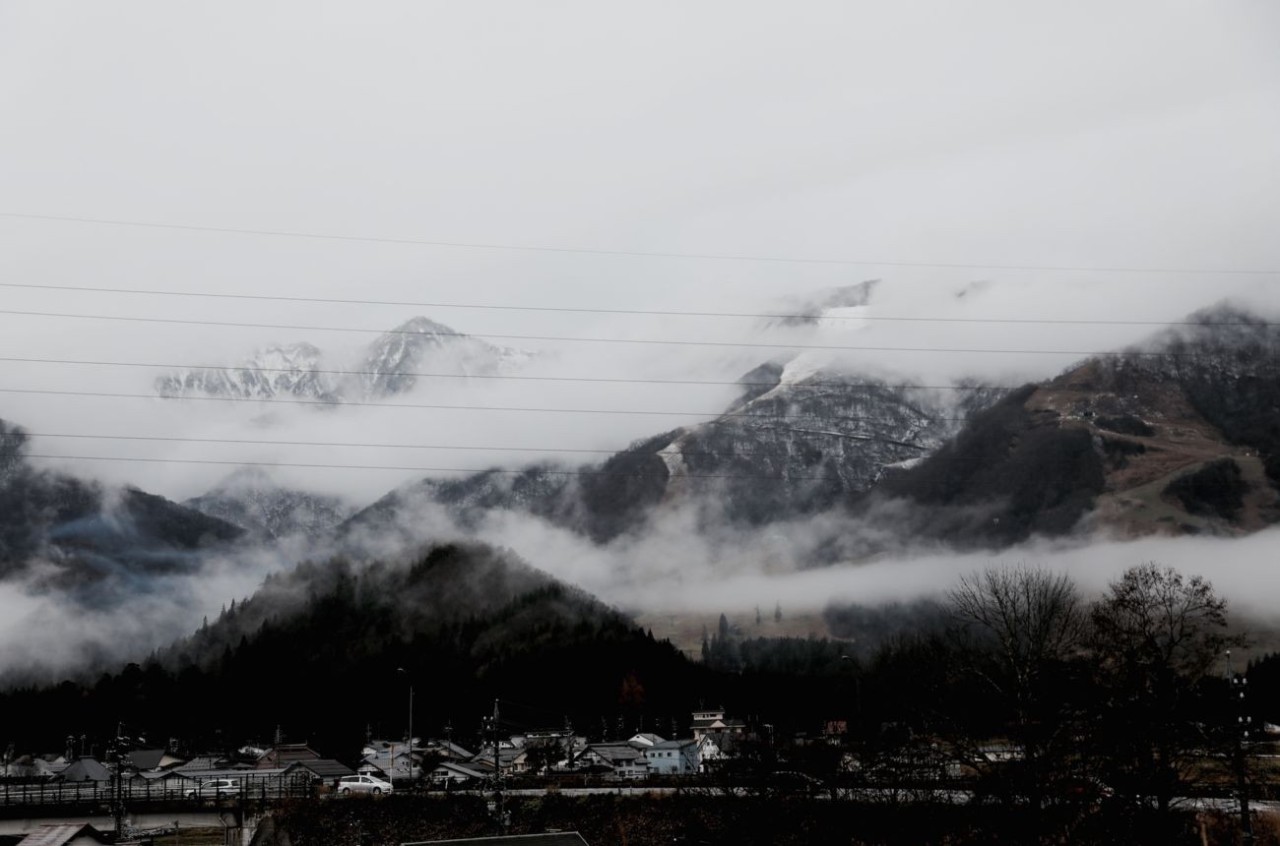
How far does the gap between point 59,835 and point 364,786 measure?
52.6m

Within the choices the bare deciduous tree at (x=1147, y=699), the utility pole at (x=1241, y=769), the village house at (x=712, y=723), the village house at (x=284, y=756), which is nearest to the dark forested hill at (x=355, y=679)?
the village house at (x=712, y=723)

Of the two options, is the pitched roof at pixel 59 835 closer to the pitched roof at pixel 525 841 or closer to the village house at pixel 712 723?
the pitched roof at pixel 525 841

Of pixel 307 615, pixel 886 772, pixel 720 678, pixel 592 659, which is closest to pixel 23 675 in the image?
pixel 307 615

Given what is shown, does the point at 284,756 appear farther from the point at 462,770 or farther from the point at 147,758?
the point at 462,770

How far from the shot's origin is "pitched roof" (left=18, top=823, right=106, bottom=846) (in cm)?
4031

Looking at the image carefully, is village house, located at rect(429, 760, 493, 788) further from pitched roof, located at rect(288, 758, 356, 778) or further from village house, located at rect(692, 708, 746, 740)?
village house, located at rect(692, 708, 746, 740)

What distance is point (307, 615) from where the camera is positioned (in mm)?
195625

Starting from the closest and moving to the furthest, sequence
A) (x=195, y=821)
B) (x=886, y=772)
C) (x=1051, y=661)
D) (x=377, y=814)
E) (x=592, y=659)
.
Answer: (x=1051, y=661) < (x=886, y=772) < (x=195, y=821) < (x=377, y=814) < (x=592, y=659)

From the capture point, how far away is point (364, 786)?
302ft

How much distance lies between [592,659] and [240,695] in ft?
163

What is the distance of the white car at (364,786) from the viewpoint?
89.2 meters

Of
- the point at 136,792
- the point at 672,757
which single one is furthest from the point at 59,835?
the point at 672,757

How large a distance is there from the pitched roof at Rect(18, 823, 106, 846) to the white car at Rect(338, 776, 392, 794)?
4676cm

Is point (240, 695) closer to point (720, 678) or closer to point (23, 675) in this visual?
point (23, 675)
